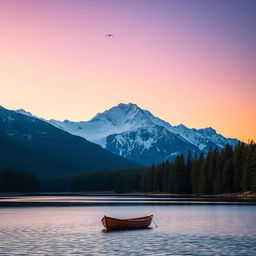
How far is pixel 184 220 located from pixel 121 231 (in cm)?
1799

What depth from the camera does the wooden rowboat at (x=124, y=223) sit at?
72.8m

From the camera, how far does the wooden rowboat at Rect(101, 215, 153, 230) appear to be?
72750 millimetres

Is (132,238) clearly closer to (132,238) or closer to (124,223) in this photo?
(132,238)

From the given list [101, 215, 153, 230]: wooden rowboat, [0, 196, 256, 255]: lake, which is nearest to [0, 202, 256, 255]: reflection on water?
[0, 196, 256, 255]: lake

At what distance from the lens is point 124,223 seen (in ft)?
243

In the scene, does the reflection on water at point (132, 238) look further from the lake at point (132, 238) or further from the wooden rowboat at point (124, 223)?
the wooden rowboat at point (124, 223)

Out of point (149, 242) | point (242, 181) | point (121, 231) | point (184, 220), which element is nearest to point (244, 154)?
point (242, 181)

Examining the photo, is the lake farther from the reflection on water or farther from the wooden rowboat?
the wooden rowboat

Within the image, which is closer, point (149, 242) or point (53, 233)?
point (149, 242)

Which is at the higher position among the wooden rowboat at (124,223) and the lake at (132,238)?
the wooden rowboat at (124,223)

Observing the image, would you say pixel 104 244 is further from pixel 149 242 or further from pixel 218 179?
pixel 218 179

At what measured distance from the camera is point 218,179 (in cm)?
19612

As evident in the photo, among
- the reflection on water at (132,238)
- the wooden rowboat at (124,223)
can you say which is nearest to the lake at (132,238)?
the reflection on water at (132,238)

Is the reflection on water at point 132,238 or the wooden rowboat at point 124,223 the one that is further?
the wooden rowboat at point 124,223
